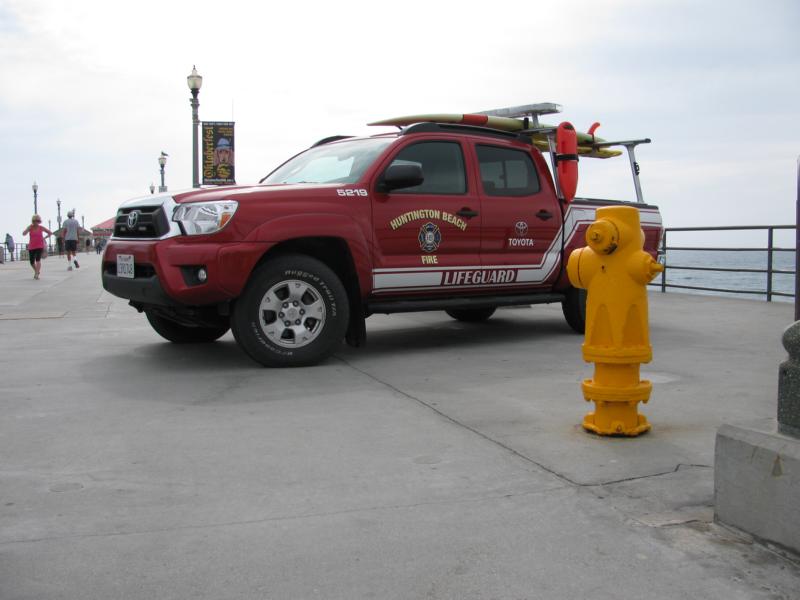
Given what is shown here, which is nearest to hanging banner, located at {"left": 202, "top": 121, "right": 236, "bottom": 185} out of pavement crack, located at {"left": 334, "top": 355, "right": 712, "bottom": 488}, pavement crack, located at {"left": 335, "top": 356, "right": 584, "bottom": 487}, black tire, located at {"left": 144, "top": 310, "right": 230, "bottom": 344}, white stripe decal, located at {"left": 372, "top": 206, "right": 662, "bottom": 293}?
black tire, located at {"left": 144, "top": 310, "right": 230, "bottom": 344}

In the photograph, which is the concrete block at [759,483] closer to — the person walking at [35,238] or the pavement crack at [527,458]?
the pavement crack at [527,458]

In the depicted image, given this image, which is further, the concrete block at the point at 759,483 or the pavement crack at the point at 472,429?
the pavement crack at the point at 472,429

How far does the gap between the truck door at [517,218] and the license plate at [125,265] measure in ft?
9.46

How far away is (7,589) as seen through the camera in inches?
96.0

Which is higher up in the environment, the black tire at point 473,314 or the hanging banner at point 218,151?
the hanging banner at point 218,151

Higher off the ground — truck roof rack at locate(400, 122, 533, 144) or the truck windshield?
truck roof rack at locate(400, 122, 533, 144)

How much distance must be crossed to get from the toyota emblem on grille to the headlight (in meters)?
0.55

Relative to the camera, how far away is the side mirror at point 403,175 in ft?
20.7

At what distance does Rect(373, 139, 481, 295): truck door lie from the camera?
652 cm

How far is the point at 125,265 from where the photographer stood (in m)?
6.23

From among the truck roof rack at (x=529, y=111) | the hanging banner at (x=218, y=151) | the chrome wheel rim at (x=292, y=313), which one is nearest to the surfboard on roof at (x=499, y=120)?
the truck roof rack at (x=529, y=111)

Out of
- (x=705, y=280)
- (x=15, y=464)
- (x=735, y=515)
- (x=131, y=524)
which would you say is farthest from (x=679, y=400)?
(x=705, y=280)

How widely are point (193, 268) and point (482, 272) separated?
253cm

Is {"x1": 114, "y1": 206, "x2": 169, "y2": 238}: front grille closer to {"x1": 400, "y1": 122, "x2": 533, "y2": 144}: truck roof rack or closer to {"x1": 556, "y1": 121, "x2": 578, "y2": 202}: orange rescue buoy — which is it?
{"x1": 400, "y1": 122, "x2": 533, "y2": 144}: truck roof rack
